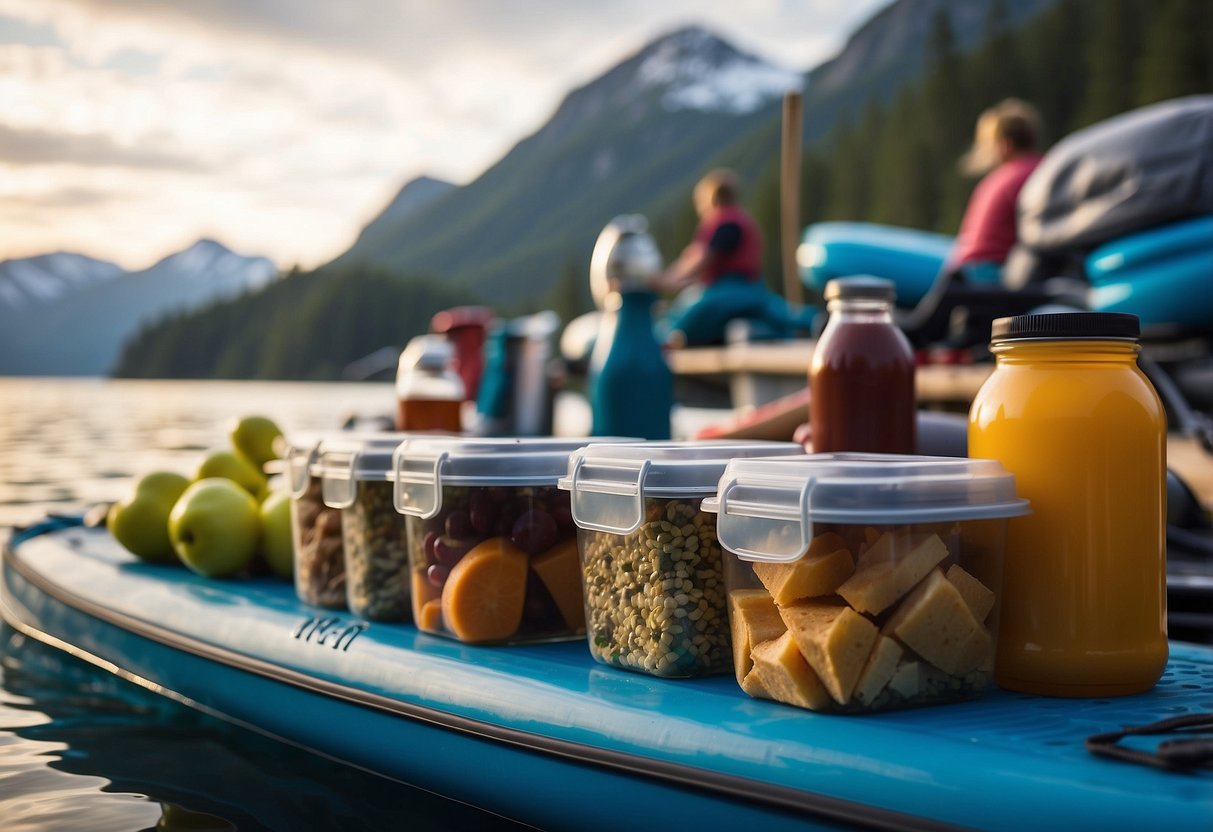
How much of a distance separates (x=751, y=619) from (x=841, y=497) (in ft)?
0.73

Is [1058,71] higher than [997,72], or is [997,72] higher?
[997,72]

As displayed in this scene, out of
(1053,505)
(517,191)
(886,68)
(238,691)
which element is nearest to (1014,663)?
(1053,505)

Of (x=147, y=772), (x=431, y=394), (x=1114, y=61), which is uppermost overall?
(x=1114, y=61)

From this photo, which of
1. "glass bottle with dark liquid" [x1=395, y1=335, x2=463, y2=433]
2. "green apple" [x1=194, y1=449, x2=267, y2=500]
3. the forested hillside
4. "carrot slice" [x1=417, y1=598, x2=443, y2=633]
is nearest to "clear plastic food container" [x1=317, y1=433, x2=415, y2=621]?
"carrot slice" [x1=417, y1=598, x2=443, y2=633]

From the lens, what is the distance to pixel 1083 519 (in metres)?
1.54

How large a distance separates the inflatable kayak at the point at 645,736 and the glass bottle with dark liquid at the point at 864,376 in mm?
555

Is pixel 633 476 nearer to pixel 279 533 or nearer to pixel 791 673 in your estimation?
pixel 791 673

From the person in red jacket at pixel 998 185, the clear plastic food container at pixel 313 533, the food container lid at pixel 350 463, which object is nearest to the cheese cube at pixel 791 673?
the food container lid at pixel 350 463

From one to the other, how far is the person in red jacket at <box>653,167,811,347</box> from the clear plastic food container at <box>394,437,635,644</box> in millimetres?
4868

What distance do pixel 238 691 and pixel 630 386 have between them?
131 cm

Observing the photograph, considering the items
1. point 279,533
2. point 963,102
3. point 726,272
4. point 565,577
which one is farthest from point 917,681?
point 963,102

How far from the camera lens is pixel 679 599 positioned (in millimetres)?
1658

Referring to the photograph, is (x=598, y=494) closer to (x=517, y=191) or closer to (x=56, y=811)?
(x=56, y=811)

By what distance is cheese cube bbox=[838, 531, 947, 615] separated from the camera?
145 cm
